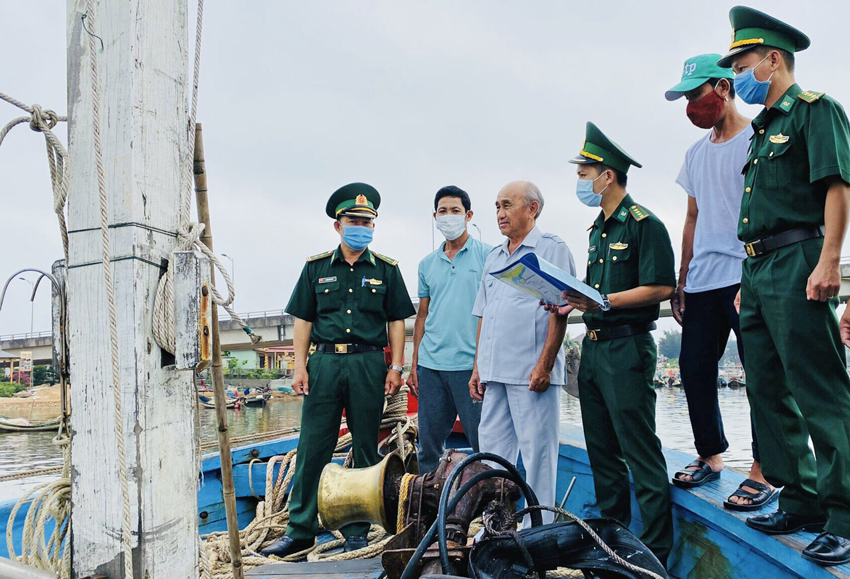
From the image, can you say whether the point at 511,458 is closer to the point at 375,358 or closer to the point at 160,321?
the point at 375,358

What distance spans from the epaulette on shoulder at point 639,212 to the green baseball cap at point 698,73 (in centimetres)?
48

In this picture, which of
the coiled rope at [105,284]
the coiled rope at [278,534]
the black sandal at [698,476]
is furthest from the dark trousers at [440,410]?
the coiled rope at [105,284]

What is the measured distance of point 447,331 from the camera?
11.8 ft

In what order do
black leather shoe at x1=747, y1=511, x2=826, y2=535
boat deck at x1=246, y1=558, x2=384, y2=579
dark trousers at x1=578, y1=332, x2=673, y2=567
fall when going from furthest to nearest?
1. dark trousers at x1=578, y1=332, x2=673, y2=567
2. boat deck at x1=246, y1=558, x2=384, y2=579
3. black leather shoe at x1=747, y1=511, x2=826, y2=535

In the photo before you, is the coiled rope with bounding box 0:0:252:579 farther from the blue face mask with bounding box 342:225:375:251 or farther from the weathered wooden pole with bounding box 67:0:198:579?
the blue face mask with bounding box 342:225:375:251

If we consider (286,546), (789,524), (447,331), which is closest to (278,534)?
(286,546)

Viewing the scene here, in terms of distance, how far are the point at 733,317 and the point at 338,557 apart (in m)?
1.94

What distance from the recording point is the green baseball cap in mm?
2594

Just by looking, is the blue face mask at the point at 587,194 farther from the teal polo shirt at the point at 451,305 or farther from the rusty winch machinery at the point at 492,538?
the rusty winch machinery at the point at 492,538

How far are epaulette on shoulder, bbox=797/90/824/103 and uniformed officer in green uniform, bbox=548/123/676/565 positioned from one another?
0.71m

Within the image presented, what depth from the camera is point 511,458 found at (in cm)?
302

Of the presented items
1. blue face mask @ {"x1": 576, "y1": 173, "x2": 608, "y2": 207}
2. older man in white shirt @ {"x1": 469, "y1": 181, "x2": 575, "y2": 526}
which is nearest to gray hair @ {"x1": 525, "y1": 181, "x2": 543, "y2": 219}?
older man in white shirt @ {"x1": 469, "y1": 181, "x2": 575, "y2": 526}

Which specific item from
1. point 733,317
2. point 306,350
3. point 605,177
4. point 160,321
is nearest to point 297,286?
point 306,350

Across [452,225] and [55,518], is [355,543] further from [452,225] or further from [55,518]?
[452,225]
